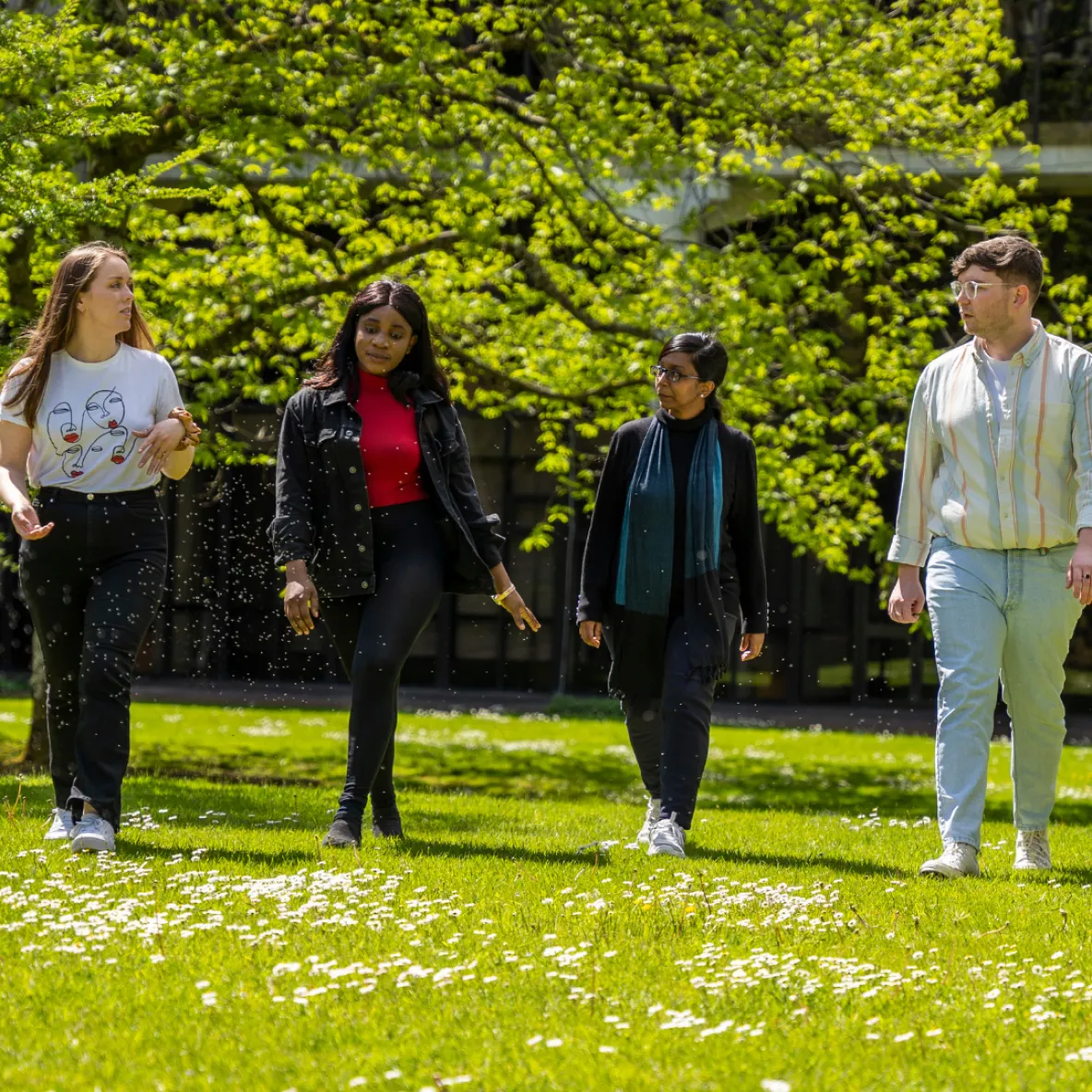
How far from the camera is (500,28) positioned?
12.1 meters

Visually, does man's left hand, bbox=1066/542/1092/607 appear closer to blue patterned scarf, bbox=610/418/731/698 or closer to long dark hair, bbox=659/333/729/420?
blue patterned scarf, bbox=610/418/731/698

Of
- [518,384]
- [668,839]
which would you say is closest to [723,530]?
[668,839]

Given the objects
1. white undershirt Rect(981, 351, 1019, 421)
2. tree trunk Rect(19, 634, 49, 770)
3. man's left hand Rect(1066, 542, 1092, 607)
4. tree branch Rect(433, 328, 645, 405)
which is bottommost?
tree trunk Rect(19, 634, 49, 770)

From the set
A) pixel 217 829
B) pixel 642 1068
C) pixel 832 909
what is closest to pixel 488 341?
pixel 217 829

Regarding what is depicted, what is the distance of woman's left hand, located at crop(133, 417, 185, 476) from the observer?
20.4 ft

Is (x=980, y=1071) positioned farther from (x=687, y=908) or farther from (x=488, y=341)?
(x=488, y=341)

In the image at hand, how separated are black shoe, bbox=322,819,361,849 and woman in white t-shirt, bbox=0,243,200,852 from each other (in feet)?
2.55

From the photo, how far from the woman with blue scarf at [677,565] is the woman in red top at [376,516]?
535mm

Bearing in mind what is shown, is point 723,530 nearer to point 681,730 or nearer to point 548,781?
point 681,730

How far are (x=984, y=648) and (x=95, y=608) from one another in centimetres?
324

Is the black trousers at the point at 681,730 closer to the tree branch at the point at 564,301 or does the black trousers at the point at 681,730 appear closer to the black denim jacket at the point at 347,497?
the black denim jacket at the point at 347,497

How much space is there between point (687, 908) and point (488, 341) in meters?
8.43

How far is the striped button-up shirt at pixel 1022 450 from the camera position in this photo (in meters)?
6.39

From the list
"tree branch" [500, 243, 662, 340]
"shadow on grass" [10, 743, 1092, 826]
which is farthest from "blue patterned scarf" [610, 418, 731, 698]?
"tree branch" [500, 243, 662, 340]
